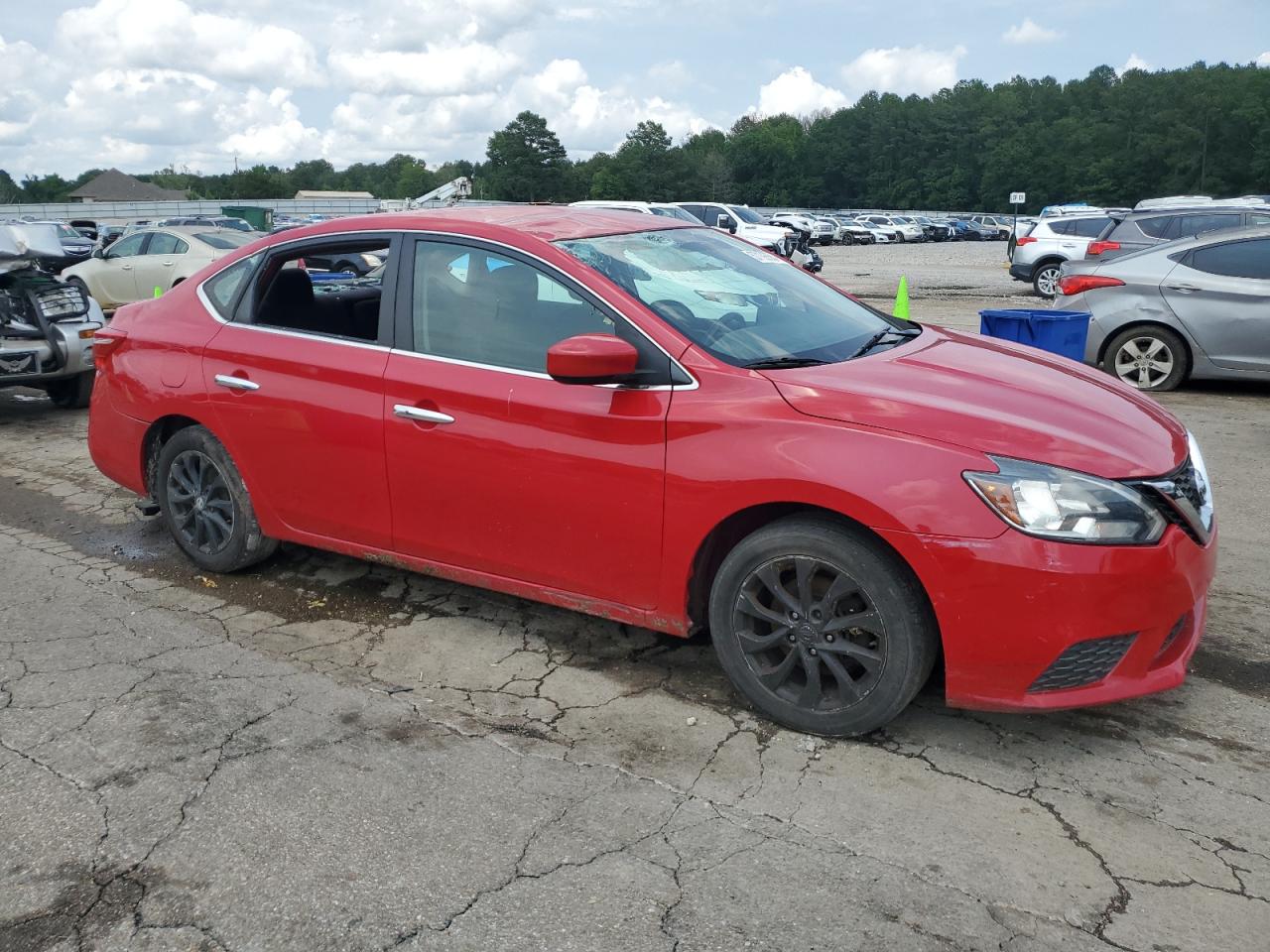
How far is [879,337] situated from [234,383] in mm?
2741

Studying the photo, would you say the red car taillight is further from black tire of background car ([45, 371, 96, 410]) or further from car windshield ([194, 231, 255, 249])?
car windshield ([194, 231, 255, 249])

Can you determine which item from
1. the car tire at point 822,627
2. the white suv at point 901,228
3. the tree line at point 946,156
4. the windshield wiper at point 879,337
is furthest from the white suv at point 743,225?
the tree line at point 946,156

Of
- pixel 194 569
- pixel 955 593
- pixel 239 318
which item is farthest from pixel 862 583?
pixel 194 569

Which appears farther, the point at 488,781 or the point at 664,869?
the point at 488,781

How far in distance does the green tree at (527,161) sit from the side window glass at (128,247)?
90335 millimetres

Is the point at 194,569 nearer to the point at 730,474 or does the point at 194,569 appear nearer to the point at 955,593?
the point at 730,474

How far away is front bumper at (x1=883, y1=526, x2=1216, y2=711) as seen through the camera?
10.2 feet

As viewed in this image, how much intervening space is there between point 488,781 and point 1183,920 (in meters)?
1.90

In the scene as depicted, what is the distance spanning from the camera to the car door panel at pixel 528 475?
3719 millimetres

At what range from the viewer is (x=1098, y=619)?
3141mm

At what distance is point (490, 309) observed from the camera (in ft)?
13.6

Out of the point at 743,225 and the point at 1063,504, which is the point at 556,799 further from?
the point at 743,225

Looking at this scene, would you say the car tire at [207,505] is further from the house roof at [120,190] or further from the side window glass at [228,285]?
the house roof at [120,190]

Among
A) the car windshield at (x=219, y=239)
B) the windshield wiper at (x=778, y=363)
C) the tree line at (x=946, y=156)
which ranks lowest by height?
the car windshield at (x=219, y=239)
